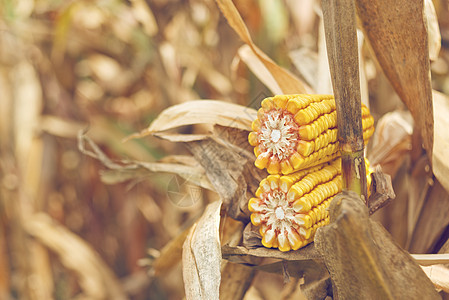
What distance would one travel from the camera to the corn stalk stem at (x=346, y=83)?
21.6 inches

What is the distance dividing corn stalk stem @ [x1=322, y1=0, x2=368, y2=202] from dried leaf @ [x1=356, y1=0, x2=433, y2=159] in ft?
0.54

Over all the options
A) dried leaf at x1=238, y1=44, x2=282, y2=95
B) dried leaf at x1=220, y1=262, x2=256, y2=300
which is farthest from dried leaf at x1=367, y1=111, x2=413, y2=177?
dried leaf at x1=220, y1=262, x2=256, y2=300

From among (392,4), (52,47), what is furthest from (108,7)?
(392,4)

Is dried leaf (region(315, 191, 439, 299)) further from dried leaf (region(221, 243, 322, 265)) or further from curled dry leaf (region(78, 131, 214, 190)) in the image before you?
curled dry leaf (region(78, 131, 214, 190))

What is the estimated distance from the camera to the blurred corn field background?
59.3 inches

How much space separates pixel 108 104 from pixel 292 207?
1616 millimetres

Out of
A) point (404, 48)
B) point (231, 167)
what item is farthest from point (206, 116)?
point (404, 48)

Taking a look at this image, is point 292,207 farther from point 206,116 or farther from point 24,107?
point 24,107

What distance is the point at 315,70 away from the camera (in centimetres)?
107

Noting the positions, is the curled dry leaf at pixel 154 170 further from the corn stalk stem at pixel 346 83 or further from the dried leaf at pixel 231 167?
Answer: the corn stalk stem at pixel 346 83

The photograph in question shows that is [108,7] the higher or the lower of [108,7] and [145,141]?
the higher

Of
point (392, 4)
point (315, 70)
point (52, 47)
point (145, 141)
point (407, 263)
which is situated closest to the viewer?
point (407, 263)

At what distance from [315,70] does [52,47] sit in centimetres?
124

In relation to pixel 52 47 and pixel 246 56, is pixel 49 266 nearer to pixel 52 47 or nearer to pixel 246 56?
pixel 52 47
